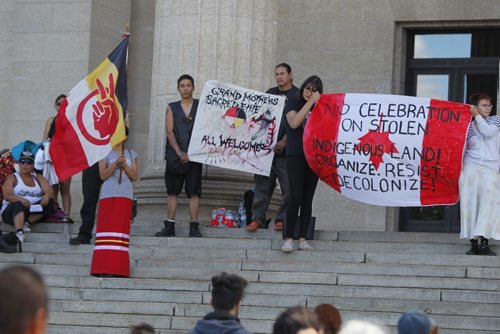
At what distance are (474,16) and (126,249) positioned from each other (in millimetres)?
8531

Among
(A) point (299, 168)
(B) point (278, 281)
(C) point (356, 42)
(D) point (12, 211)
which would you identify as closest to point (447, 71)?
(C) point (356, 42)

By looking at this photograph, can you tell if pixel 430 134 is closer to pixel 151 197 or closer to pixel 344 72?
pixel 151 197

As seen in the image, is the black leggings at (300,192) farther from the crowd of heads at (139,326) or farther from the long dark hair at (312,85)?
A: the crowd of heads at (139,326)

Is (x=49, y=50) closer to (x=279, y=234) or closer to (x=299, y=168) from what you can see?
(x=279, y=234)

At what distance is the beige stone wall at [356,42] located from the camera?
19766 millimetres

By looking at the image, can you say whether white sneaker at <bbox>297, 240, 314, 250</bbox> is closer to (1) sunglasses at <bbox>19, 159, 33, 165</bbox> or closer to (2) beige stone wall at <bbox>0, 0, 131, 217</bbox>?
(1) sunglasses at <bbox>19, 159, 33, 165</bbox>

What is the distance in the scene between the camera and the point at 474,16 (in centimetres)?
1977

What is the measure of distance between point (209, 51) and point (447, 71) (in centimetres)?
516

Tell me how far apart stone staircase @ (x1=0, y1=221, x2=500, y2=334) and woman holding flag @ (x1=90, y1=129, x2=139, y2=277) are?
178 millimetres

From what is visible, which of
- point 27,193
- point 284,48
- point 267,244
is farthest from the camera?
point 284,48

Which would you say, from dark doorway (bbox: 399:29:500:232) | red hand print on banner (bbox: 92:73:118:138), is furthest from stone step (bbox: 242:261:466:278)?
dark doorway (bbox: 399:29:500:232)

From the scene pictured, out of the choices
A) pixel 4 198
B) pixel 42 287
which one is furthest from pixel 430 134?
pixel 42 287

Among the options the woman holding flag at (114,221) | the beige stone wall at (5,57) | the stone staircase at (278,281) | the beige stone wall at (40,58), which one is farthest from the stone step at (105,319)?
the beige stone wall at (5,57)

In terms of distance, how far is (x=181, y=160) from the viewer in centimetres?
1498
